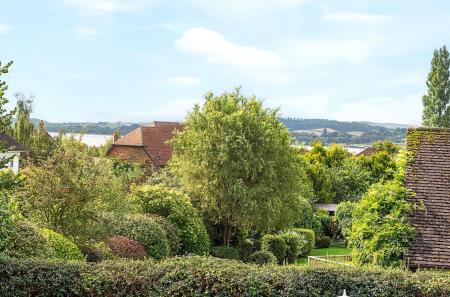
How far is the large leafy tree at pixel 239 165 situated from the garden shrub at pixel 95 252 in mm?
15063

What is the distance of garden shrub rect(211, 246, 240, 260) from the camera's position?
114ft

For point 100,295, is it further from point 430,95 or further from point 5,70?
point 430,95

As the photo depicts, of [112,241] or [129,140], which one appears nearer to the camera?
[112,241]

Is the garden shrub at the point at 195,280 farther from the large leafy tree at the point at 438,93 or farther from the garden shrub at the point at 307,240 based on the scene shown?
the large leafy tree at the point at 438,93

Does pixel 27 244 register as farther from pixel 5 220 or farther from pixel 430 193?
pixel 430 193

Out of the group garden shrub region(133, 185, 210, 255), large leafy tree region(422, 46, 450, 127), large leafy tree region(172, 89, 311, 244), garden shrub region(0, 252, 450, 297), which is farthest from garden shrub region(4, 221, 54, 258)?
large leafy tree region(422, 46, 450, 127)

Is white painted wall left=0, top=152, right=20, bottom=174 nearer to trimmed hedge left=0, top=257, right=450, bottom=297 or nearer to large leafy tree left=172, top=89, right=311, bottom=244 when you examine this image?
trimmed hedge left=0, top=257, right=450, bottom=297

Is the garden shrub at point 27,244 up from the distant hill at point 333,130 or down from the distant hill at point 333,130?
down

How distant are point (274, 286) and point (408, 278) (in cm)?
300

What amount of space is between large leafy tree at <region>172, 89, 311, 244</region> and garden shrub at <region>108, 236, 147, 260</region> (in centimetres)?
1262

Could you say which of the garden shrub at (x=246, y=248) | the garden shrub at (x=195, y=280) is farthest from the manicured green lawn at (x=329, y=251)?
the garden shrub at (x=195, y=280)

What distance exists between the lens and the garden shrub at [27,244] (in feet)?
53.0

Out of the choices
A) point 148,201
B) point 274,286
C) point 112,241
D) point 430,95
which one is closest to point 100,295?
point 274,286

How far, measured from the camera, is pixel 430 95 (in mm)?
70000
